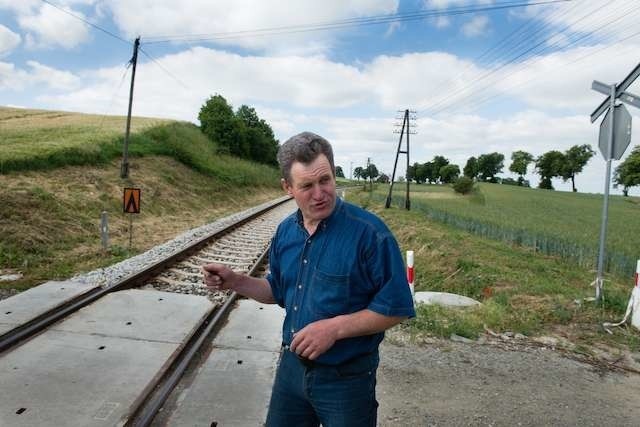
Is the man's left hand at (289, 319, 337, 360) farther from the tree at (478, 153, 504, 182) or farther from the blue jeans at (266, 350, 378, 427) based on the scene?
the tree at (478, 153, 504, 182)

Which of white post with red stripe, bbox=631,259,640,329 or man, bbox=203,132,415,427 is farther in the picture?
white post with red stripe, bbox=631,259,640,329

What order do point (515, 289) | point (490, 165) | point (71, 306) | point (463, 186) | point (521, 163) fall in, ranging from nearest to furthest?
point (71, 306) → point (515, 289) → point (463, 186) → point (521, 163) → point (490, 165)

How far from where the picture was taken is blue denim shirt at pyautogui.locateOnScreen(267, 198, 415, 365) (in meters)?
1.72

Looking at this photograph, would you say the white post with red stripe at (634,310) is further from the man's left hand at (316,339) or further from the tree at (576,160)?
the tree at (576,160)

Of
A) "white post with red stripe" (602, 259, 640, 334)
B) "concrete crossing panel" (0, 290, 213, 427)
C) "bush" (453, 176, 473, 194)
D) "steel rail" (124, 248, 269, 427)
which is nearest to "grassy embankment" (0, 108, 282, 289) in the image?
"concrete crossing panel" (0, 290, 213, 427)

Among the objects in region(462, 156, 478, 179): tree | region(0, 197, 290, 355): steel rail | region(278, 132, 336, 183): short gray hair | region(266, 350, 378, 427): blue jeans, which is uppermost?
region(462, 156, 478, 179): tree

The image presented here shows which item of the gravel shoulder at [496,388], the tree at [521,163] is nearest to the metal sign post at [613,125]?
the gravel shoulder at [496,388]

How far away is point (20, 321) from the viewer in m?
5.08

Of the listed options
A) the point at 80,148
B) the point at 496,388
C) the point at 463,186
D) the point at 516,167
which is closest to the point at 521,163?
the point at 516,167

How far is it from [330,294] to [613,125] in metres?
6.80

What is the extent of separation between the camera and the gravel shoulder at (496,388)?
3.76 m

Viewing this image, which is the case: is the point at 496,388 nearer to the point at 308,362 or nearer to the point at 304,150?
the point at 308,362

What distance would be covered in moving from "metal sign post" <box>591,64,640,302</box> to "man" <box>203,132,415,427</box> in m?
6.25

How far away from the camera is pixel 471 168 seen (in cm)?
12488
